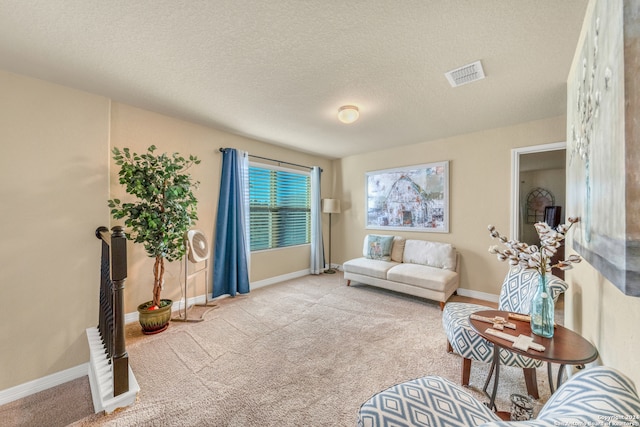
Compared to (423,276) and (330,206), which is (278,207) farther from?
(423,276)

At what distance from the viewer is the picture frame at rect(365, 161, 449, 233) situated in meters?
3.93

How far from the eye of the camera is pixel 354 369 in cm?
199

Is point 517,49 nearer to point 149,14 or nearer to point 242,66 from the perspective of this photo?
point 242,66

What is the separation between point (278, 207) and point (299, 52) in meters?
2.97

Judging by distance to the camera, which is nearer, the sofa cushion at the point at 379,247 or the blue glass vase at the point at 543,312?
the blue glass vase at the point at 543,312

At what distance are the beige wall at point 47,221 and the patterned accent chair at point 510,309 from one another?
3157 mm

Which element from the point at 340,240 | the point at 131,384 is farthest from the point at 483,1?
the point at 340,240

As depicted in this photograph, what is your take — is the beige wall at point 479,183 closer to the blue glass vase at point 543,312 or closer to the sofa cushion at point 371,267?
the sofa cushion at point 371,267

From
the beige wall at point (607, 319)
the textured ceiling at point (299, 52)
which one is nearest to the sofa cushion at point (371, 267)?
the beige wall at point (607, 319)

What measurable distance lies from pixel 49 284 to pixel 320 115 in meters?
3.03

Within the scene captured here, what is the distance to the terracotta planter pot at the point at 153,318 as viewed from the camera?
2506 mm

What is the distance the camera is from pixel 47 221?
6.62ft

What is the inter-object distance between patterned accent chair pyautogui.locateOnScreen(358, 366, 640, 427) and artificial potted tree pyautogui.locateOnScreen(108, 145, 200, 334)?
7.97ft

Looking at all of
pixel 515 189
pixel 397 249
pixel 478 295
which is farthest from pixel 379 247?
pixel 515 189
